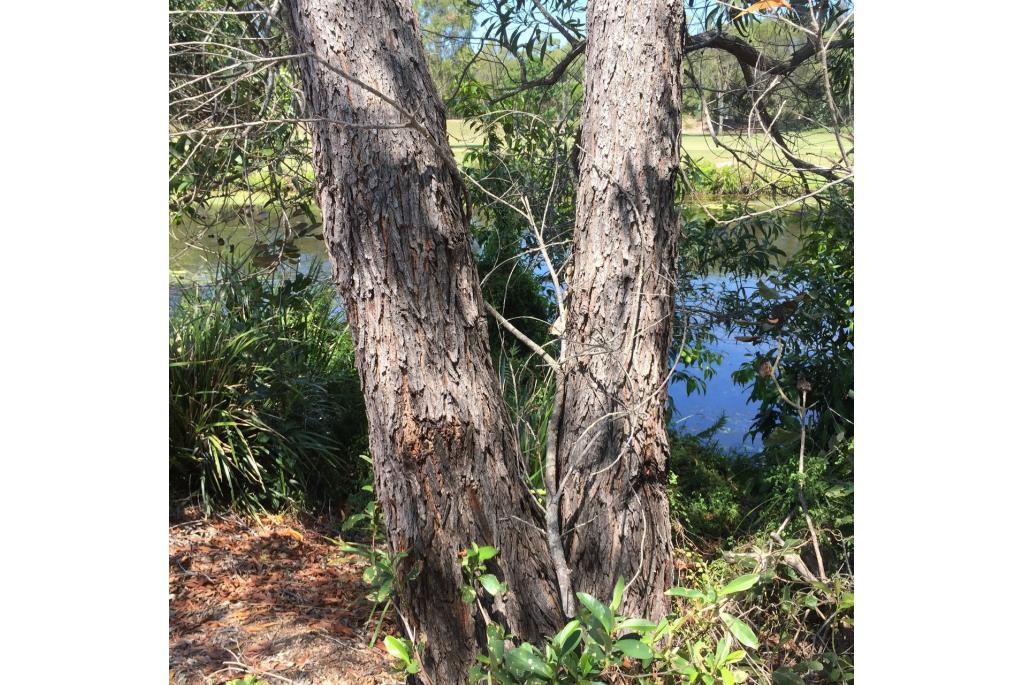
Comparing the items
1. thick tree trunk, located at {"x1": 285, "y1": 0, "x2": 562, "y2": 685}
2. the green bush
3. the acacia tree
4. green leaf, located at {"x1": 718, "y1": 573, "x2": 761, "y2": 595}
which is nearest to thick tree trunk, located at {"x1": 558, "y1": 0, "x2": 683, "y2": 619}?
the acacia tree

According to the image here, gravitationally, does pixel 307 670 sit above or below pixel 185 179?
below

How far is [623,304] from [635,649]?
36.3 inches

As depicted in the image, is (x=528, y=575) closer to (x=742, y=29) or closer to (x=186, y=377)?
(x=186, y=377)

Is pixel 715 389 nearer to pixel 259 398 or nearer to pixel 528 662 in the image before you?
pixel 259 398

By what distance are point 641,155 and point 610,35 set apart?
0.34m

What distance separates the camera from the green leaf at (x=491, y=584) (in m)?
1.91

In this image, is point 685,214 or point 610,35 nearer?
point 610,35

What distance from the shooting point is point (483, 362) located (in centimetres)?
204

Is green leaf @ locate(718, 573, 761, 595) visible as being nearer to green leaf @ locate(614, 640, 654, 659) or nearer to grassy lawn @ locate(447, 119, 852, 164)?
green leaf @ locate(614, 640, 654, 659)

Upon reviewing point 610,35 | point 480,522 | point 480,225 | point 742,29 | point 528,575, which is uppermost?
point 742,29

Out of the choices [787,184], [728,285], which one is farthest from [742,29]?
[728,285]

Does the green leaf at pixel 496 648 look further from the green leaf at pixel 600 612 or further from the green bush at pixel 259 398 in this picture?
the green bush at pixel 259 398

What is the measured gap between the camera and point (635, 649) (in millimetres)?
1736
